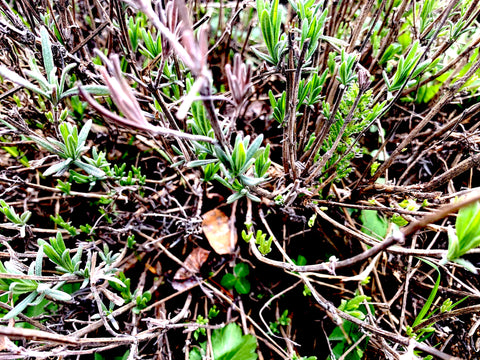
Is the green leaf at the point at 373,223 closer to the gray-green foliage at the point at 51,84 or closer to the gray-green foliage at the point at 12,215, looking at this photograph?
the gray-green foliage at the point at 51,84

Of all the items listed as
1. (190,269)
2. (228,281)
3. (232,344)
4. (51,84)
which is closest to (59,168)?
(51,84)

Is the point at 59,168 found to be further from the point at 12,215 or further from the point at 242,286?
the point at 242,286

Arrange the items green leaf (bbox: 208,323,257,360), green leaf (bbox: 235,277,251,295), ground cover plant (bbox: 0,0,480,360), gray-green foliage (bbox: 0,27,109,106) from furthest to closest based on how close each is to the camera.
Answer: green leaf (bbox: 235,277,251,295), green leaf (bbox: 208,323,257,360), ground cover plant (bbox: 0,0,480,360), gray-green foliage (bbox: 0,27,109,106)

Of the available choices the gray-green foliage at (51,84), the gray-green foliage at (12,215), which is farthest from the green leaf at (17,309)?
the gray-green foliage at (51,84)

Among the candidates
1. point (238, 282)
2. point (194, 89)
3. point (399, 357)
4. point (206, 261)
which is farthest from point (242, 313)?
point (194, 89)

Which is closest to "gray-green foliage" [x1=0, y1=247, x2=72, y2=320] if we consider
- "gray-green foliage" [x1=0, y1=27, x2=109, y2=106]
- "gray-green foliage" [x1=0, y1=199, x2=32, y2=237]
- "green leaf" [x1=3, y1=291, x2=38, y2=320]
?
"green leaf" [x1=3, y1=291, x2=38, y2=320]

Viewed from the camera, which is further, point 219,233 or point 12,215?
point 219,233

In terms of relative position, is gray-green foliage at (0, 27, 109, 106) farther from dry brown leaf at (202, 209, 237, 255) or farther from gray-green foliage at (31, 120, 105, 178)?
dry brown leaf at (202, 209, 237, 255)

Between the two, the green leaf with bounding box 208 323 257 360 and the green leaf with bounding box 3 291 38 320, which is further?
the green leaf with bounding box 208 323 257 360

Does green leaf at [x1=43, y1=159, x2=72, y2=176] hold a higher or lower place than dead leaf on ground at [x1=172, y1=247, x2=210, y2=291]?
higher
